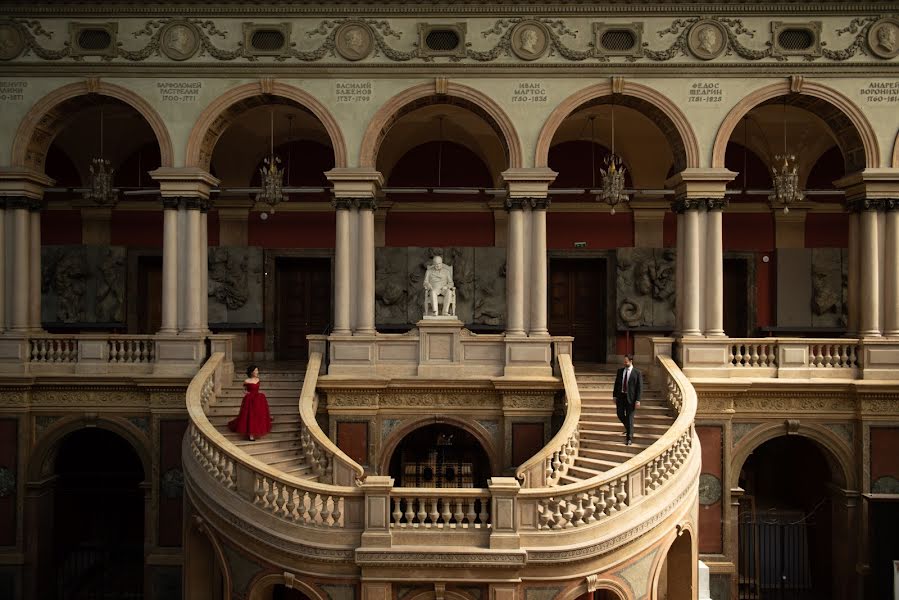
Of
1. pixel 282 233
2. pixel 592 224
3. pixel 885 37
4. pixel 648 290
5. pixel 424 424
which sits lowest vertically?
pixel 424 424

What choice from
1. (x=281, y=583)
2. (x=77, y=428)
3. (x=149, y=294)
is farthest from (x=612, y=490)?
(x=149, y=294)

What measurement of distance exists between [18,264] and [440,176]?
9.87 metres

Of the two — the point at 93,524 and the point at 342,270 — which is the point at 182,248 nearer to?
the point at 342,270

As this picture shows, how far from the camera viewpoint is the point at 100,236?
19438 mm

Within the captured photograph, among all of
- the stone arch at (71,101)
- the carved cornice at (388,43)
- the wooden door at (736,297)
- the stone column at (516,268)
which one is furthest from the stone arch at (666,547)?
the stone arch at (71,101)

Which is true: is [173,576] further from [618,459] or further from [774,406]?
[774,406]

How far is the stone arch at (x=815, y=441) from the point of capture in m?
14.9

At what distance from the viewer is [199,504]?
12.2m

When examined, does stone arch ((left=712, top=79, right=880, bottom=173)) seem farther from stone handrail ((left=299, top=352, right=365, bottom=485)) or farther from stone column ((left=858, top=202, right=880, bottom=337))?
stone handrail ((left=299, top=352, right=365, bottom=485))

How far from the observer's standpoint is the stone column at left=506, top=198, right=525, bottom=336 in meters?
15.4

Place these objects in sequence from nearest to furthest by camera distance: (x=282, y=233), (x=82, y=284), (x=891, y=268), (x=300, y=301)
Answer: (x=891, y=268) → (x=82, y=284) → (x=282, y=233) → (x=300, y=301)

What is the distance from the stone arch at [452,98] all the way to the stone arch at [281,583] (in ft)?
26.6

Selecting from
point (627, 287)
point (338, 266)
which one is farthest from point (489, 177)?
point (338, 266)

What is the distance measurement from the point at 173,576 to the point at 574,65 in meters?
12.8
